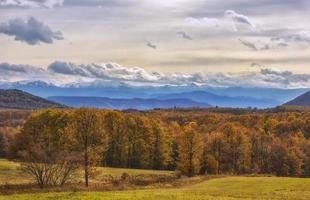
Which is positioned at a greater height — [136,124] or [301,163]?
[136,124]

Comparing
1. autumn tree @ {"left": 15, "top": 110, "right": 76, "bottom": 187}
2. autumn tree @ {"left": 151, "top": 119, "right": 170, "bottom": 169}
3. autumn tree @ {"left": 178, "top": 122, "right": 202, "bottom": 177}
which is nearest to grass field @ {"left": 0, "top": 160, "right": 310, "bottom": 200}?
autumn tree @ {"left": 15, "top": 110, "right": 76, "bottom": 187}

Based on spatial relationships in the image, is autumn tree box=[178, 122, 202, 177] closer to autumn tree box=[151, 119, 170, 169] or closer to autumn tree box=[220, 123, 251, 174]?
autumn tree box=[151, 119, 170, 169]

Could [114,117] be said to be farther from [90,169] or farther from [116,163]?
[90,169]

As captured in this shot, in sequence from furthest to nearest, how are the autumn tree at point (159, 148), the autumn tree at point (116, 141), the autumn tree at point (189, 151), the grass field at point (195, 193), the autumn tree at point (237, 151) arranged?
the autumn tree at point (116, 141)
the autumn tree at point (159, 148)
the autumn tree at point (237, 151)
the autumn tree at point (189, 151)
the grass field at point (195, 193)

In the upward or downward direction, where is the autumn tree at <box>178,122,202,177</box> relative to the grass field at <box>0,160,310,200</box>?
upward

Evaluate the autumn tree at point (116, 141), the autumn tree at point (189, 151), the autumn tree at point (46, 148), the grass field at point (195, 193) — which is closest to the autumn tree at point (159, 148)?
the autumn tree at point (116, 141)

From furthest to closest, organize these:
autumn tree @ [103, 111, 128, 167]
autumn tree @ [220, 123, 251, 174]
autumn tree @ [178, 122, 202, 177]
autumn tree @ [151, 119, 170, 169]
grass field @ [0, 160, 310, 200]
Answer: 1. autumn tree @ [103, 111, 128, 167]
2. autumn tree @ [151, 119, 170, 169]
3. autumn tree @ [220, 123, 251, 174]
4. autumn tree @ [178, 122, 202, 177]
5. grass field @ [0, 160, 310, 200]

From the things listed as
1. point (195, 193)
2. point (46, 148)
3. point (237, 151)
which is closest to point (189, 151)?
point (237, 151)

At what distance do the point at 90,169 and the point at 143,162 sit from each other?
6078 cm

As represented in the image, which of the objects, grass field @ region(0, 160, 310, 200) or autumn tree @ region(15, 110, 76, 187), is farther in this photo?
autumn tree @ region(15, 110, 76, 187)

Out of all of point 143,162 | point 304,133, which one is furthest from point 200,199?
point 304,133

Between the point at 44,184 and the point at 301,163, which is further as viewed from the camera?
the point at 301,163

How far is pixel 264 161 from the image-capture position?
5827 inches

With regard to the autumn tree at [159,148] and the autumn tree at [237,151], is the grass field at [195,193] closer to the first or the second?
the autumn tree at [159,148]
